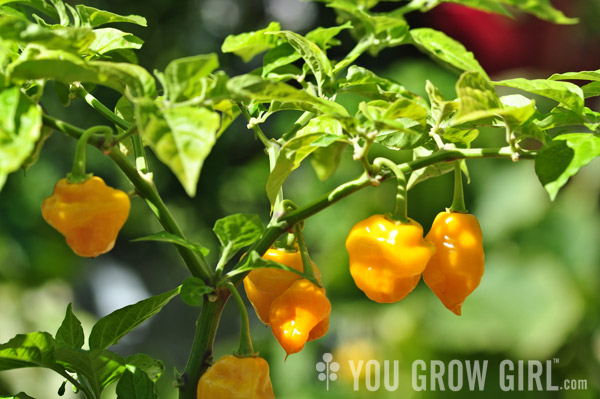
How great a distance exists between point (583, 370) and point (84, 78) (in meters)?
1.58

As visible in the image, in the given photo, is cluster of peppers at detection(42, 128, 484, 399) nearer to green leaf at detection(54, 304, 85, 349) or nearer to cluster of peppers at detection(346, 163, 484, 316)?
cluster of peppers at detection(346, 163, 484, 316)

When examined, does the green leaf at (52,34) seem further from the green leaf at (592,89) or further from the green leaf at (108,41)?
the green leaf at (592,89)

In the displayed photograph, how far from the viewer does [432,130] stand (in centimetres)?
51

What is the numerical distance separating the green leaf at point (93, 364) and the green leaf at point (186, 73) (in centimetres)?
20

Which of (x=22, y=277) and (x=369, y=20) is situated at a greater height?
(x=369, y=20)

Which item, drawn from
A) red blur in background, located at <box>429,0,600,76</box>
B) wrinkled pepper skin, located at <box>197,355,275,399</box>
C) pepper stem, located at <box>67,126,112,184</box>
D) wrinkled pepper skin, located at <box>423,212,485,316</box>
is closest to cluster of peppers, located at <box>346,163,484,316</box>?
wrinkled pepper skin, located at <box>423,212,485,316</box>

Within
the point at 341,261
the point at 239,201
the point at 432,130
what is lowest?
the point at 239,201

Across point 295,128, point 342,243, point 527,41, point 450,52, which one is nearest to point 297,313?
point 295,128

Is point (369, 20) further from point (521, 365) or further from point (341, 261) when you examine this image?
point (341, 261)

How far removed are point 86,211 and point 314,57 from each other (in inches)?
8.2

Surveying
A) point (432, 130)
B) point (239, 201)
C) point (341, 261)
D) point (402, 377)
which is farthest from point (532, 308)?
point (432, 130)

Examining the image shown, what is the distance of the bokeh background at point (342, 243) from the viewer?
5.91 feet

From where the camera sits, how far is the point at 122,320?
549 mm

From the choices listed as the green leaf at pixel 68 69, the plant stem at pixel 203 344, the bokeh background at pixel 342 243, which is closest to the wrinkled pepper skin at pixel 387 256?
the plant stem at pixel 203 344
